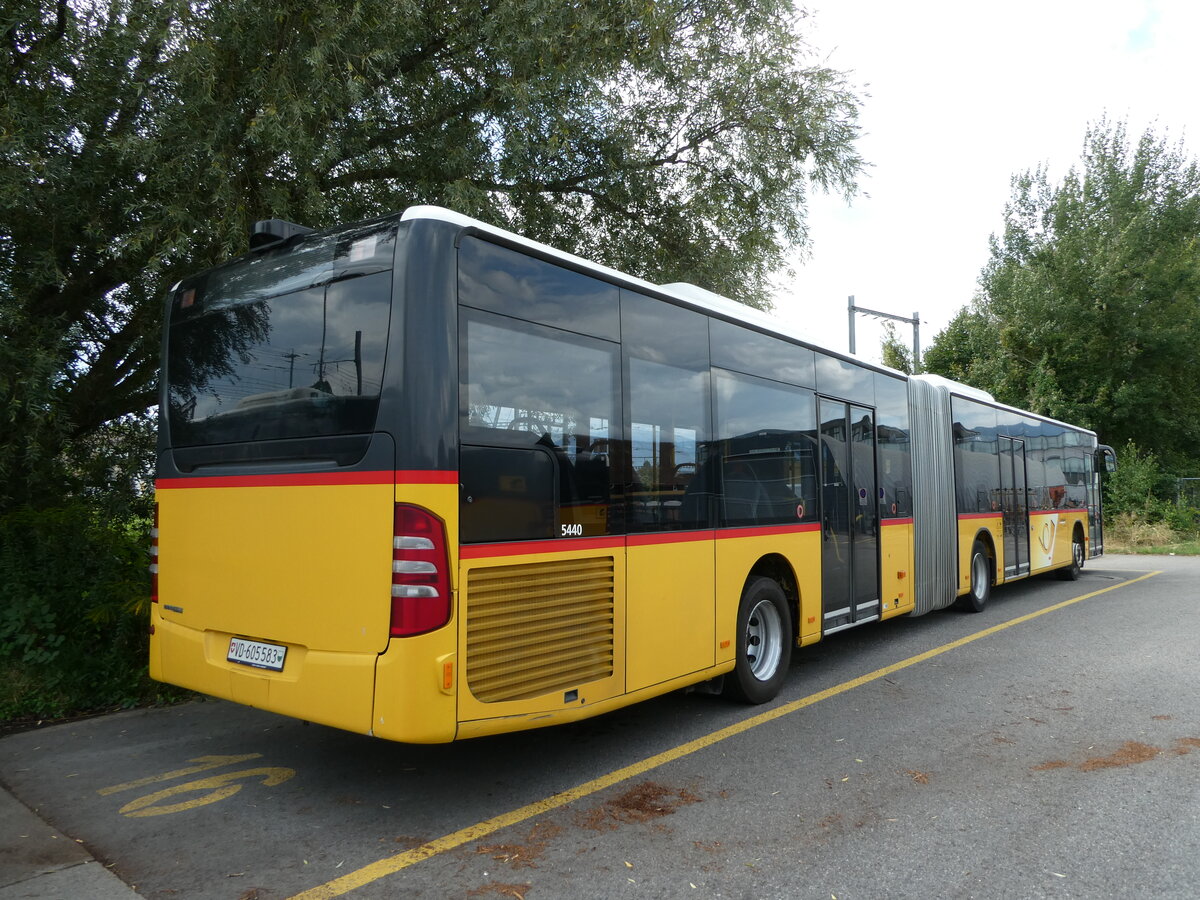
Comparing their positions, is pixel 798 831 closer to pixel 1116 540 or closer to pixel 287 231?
pixel 287 231

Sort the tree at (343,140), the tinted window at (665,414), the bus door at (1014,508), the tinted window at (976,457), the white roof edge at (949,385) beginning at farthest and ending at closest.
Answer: the bus door at (1014,508) < the tinted window at (976,457) < the white roof edge at (949,385) < the tree at (343,140) < the tinted window at (665,414)

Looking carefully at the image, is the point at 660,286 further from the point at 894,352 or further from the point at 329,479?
the point at 894,352

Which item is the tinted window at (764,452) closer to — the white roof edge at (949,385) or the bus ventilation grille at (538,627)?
the bus ventilation grille at (538,627)

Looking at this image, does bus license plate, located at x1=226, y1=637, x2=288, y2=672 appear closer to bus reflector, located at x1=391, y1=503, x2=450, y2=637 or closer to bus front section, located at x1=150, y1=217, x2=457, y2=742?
bus front section, located at x1=150, y1=217, x2=457, y2=742

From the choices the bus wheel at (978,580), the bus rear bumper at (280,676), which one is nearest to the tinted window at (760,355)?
the bus rear bumper at (280,676)

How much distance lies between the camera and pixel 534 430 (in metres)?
4.53

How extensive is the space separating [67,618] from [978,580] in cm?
1074

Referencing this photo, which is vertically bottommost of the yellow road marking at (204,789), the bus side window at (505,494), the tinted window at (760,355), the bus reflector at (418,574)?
the yellow road marking at (204,789)

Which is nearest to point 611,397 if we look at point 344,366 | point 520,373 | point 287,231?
point 520,373

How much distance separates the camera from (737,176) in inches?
440

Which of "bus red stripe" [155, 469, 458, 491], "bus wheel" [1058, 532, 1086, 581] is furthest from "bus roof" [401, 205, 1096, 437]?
"bus wheel" [1058, 532, 1086, 581]

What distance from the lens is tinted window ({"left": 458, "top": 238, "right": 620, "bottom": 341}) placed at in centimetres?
435

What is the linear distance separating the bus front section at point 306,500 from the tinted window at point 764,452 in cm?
259

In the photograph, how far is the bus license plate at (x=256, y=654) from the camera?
14.5 feet
